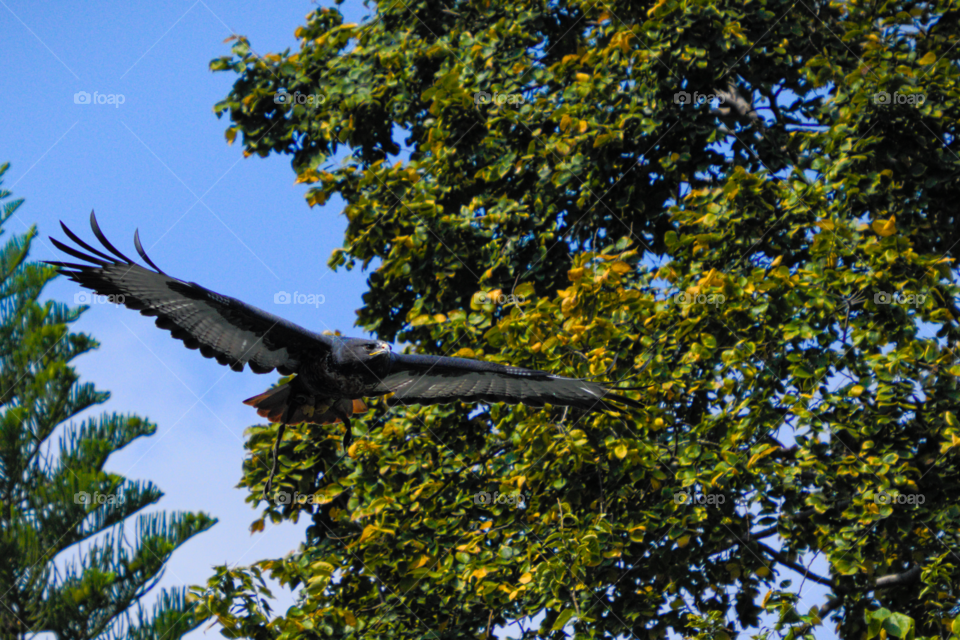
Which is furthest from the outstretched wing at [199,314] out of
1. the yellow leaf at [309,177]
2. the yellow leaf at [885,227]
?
the yellow leaf at [885,227]

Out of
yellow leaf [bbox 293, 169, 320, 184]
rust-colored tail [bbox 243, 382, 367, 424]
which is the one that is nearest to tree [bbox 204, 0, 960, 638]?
yellow leaf [bbox 293, 169, 320, 184]

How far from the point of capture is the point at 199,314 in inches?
167

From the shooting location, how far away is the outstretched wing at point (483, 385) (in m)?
4.80

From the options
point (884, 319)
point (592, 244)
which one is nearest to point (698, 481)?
point (884, 319)

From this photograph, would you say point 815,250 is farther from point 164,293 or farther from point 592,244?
point 164,293

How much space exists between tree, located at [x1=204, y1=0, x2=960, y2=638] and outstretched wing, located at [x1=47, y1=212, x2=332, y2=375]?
6.20 feet

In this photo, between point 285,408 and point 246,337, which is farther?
point 285,408

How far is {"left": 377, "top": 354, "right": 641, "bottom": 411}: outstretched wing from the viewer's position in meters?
4.80

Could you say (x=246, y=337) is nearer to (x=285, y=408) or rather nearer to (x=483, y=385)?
(x=285, y=408)

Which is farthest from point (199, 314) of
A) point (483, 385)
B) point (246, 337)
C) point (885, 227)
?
point (885, 227)

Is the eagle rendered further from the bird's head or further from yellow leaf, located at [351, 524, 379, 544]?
yellow leaf, located at [351, 524, 379, 544]

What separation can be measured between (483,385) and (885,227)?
2.77 m

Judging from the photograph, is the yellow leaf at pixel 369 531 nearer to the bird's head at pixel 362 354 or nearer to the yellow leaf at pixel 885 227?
the bird's head at pixel 362 354

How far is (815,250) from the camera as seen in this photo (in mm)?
5688
